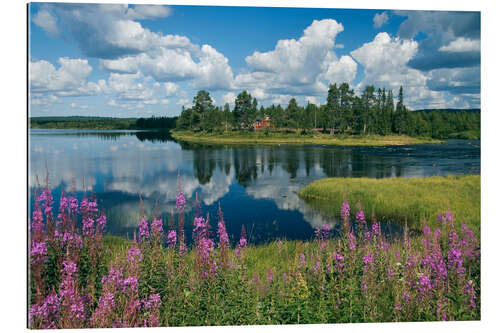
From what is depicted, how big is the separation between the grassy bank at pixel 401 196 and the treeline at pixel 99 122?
4965 millimetres

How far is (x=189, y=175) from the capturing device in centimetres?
1258

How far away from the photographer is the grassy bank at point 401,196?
7.20m

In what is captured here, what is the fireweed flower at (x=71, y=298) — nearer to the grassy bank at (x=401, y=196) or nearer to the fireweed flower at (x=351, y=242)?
the fireweed flower at (x=351, y=242)

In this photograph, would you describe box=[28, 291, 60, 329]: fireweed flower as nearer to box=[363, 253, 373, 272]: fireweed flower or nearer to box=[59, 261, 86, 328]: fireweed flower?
box=[59, 261, 86, 328]: fireweed flower

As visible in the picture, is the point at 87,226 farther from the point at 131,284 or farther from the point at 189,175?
the point at 189,175

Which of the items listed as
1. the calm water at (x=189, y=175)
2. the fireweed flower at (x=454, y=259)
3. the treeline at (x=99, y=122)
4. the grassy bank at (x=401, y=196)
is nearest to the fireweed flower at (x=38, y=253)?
the calm water at (x=189, y=175)

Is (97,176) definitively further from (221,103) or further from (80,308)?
(80,308)

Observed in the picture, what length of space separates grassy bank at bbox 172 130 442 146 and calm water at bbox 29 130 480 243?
1.89ft

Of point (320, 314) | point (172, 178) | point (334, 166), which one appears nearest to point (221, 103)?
point (172, 178)

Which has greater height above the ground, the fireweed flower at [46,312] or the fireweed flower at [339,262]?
the fireweed flower at [339,262]

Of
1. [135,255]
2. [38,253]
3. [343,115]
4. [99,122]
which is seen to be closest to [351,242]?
[135,255]
